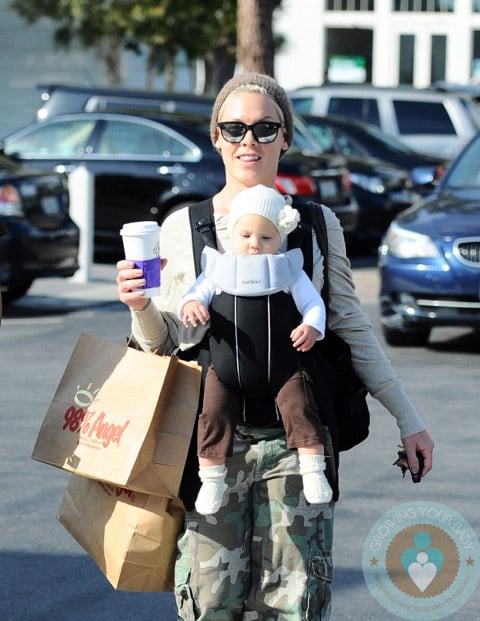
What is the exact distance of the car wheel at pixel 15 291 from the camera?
12734 millimetres

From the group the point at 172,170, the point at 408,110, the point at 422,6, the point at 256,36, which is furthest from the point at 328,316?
the point at 422,6

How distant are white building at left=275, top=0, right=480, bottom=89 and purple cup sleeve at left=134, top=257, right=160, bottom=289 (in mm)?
59852

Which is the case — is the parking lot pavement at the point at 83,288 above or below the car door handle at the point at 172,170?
below

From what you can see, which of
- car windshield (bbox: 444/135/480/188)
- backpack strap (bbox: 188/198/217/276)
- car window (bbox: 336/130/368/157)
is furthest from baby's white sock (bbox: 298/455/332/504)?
car window (bbox: 336/130/368/157)

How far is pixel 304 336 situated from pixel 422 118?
1897 centimetres

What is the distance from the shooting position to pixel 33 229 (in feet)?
39.5

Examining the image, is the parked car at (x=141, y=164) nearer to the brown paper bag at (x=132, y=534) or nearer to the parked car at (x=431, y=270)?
the parked car at (x=431, y=270)

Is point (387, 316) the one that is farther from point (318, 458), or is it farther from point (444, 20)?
point (444, 20)

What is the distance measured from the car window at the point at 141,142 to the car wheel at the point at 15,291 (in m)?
2.87

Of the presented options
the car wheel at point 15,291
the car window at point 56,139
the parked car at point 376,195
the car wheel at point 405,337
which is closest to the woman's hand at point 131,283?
the car wheel at point 405,337

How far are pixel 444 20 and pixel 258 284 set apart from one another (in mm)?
61661

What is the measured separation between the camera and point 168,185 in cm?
1502

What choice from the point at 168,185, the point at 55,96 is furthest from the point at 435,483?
the point at 55,96

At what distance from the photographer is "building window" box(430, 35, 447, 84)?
206 feet
